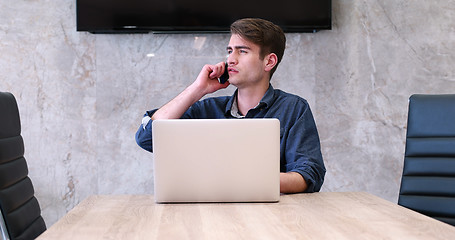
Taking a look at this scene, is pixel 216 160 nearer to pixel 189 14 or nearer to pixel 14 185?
pixel 14 185

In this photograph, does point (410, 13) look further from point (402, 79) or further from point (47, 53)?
point (47, 53)

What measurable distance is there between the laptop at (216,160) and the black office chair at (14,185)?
409mm

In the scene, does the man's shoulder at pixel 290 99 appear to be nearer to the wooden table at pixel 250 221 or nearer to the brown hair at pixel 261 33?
the brown hair at pixel 261 33

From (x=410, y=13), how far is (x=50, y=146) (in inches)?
92.8

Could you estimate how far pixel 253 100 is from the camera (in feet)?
7.21

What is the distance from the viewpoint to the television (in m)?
3.25

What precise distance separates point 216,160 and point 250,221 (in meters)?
0.27

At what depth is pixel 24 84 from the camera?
10.9ft

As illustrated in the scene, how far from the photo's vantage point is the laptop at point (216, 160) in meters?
1.42

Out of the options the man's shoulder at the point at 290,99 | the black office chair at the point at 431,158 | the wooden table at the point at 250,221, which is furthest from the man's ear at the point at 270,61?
A: the wooden table at the point at 250,221

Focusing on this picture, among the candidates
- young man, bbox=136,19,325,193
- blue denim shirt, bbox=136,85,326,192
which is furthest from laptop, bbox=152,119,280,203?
young man, bbox=136,19,325,193

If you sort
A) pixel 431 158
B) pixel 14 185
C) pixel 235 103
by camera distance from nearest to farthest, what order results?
pixel 14 185 < pixel 431 158 < pixel 235 103

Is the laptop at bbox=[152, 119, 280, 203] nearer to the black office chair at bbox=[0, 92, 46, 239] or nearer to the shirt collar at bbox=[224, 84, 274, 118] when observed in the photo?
the black office chair at bbox=[0, 92, 46, 239]

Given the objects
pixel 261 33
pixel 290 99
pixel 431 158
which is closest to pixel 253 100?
pixel 290 99
